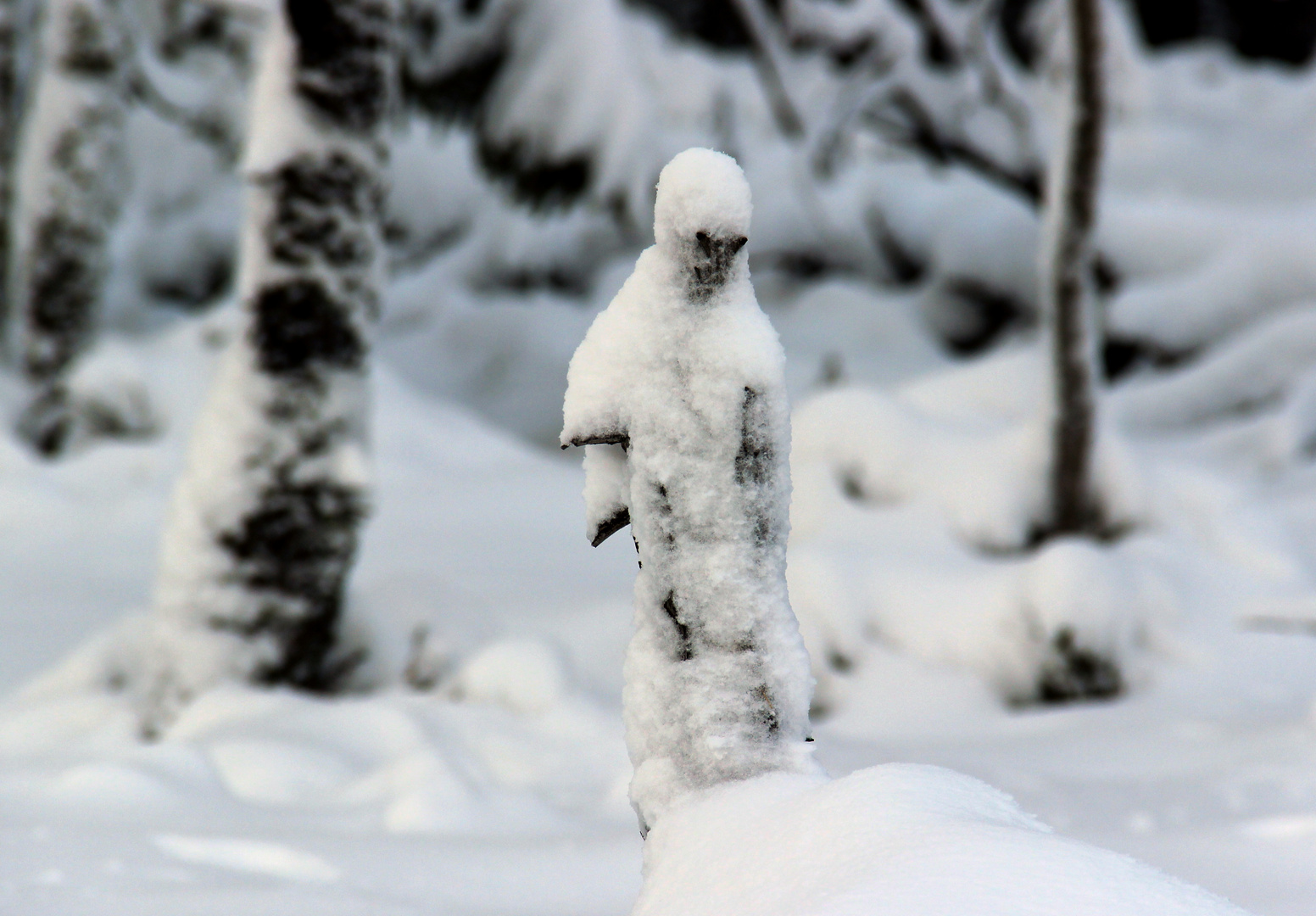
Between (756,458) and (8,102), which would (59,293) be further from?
(756,458)

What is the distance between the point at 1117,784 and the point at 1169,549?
1910 millimetres

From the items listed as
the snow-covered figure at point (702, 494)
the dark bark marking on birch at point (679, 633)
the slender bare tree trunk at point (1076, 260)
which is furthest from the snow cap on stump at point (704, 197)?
the slender bare tree trunk at point (1076, 260)

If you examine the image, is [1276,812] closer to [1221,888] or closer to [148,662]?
[1221,888]

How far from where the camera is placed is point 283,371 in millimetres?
3445

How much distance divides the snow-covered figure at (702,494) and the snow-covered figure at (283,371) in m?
2.04

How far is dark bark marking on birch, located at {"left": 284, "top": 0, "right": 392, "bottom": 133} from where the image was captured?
11.1 ft

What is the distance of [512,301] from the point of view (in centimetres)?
898

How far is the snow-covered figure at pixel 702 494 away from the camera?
5.22ft

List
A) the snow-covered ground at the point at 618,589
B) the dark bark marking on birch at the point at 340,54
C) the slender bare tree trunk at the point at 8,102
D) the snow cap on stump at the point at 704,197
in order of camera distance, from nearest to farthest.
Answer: the snow cap on stump at the point at 704,197, the snow-covered ground at the point at 618,589, the dark bark marking on birch at the point at 340,54, the slender bare tree trunk at the point at 8,102

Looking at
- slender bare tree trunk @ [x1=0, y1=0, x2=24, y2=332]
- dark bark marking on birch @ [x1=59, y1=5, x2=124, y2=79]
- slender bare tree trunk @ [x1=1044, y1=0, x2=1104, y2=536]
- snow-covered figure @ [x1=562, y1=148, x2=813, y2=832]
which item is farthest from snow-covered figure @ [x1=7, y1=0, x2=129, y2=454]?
snow-covered figure @ [x1=562, y1=148, x2=813, y2=832]

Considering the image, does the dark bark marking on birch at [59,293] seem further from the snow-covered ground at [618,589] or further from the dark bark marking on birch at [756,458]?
the dark bark marking on birch at [756,458]

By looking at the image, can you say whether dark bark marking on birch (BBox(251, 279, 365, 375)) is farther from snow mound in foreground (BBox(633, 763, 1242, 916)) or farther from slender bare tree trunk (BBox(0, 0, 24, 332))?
slender bare tree trunk (BBox(0, 0, 24, 332))

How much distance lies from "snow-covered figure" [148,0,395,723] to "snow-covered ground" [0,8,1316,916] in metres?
0.24

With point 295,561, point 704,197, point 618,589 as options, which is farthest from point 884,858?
point 618,589
